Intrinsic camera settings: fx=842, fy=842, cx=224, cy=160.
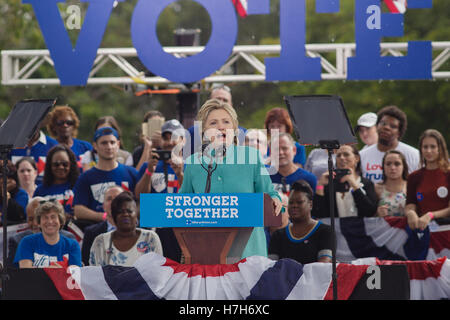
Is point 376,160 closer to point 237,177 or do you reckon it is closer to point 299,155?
point 299,155

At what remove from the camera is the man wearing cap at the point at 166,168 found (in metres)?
7.86

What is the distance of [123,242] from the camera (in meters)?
6.98

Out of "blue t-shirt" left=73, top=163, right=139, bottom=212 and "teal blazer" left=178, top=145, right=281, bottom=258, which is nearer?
"teal blazer" left=178, top=145, right=281, bottom=258

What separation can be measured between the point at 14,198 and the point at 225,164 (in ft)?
12.4

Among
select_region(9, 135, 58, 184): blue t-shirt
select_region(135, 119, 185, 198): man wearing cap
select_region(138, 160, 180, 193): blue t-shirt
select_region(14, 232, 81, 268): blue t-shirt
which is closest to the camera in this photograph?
select_region(14, 232, 81, 268): blue t-shirt

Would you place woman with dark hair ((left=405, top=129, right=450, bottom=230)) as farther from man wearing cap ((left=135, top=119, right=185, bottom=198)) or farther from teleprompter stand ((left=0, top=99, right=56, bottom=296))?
teleprompter stand ((left=0, top=99, right=56, bottom=296))

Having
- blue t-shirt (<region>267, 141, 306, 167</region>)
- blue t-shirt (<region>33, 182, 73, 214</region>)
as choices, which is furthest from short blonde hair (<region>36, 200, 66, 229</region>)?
blue t-shirt (<region>267, 141, 306, 167</region>)

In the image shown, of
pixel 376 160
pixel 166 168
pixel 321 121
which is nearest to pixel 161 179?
pixel 166 168

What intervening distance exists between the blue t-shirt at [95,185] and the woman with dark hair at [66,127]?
117cm

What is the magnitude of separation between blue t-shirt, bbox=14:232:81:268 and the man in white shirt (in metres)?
3.25

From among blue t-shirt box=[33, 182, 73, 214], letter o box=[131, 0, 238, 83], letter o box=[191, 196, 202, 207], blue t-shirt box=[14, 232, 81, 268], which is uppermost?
letter o box=[131, 0, 238, 83]

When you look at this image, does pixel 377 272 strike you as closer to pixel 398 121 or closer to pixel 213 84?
pixel 398 121

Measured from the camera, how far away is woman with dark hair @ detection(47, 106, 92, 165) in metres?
9.27

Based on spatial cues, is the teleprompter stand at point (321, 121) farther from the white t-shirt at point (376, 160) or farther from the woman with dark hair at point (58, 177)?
the woman with dark hair at point (58, 177)
